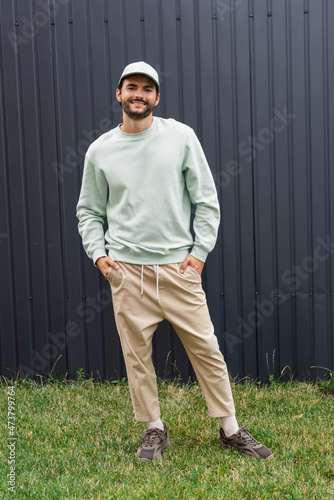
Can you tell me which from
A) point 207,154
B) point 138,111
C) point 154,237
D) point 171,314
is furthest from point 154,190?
point 207,154

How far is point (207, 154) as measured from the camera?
4.25 meters

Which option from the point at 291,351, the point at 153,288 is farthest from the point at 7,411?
the point at 291,351

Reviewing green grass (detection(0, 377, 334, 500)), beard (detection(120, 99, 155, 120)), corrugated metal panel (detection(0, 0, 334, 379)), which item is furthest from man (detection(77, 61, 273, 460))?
corrugated metal panel (detection(0, 0, 334, 379))

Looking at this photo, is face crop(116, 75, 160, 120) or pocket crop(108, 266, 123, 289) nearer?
face crop(116, 75, 160, 120)

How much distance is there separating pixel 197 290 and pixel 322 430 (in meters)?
1.14

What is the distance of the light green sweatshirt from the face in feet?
0.37

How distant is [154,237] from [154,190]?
0.80ft

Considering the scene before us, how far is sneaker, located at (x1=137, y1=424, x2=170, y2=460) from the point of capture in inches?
123

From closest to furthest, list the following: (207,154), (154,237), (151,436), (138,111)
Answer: (138,111) < (154,237) < (151,436) < (207,154)

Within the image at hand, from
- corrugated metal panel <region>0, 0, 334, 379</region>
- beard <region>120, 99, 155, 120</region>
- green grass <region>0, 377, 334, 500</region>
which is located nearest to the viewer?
green grass <region>0, 377, 334, 500</region>

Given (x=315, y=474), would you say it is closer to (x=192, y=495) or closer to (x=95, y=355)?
(x=192, y=495)

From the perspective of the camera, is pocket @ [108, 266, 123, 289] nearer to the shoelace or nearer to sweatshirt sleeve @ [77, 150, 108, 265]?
sweatshirt sleeve @ [77, 150, 108, 265]

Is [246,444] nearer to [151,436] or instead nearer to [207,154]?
[151,436]

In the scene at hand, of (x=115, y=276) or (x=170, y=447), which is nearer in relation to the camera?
(x=115, y=276)
